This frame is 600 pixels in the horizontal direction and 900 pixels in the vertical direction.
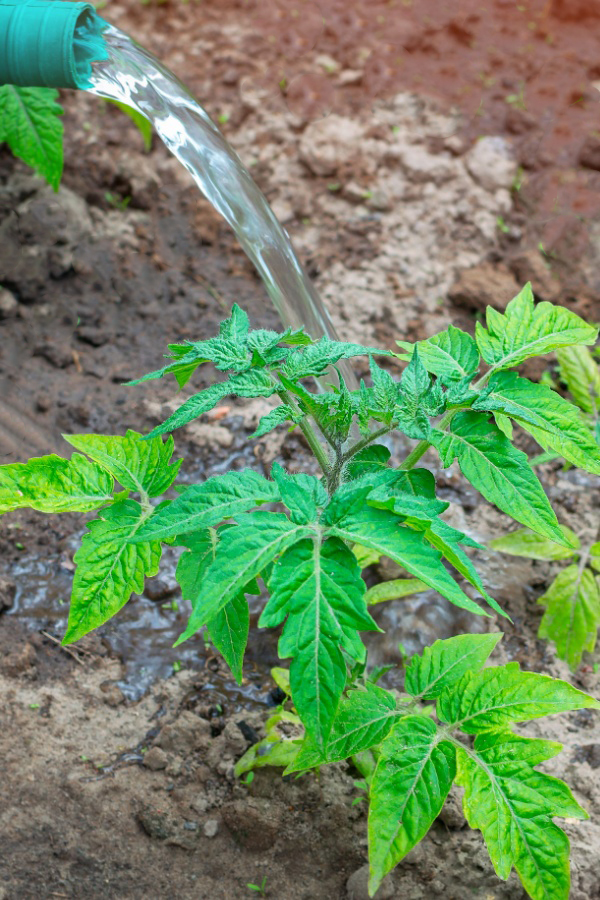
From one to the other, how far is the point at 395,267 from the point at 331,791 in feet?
7.32

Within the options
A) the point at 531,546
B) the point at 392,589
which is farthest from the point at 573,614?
the point at 392,589

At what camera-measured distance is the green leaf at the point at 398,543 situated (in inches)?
50.7

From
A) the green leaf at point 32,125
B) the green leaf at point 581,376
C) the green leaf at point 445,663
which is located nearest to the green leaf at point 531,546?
the green leaf at point 581,376

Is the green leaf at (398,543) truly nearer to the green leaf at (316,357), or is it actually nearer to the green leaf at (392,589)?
the green leaf at (316,357)

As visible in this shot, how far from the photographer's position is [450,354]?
5.89 ft

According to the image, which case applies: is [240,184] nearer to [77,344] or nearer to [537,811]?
[77,344]

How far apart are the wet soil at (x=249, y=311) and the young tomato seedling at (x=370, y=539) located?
19.4 inches

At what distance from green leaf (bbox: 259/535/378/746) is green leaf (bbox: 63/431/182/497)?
49cm

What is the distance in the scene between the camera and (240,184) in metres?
2.92

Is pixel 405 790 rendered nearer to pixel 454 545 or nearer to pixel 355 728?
pixel 355 728

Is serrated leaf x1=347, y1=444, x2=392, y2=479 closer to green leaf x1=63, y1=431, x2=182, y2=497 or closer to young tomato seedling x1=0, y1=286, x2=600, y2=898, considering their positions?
young tomato seedling x1=0, y1=286, x2=600, y2=898

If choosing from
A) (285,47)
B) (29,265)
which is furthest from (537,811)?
(285,47)

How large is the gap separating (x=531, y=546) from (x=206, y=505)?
1.27m

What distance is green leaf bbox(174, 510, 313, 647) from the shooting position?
A: 4.14ft
